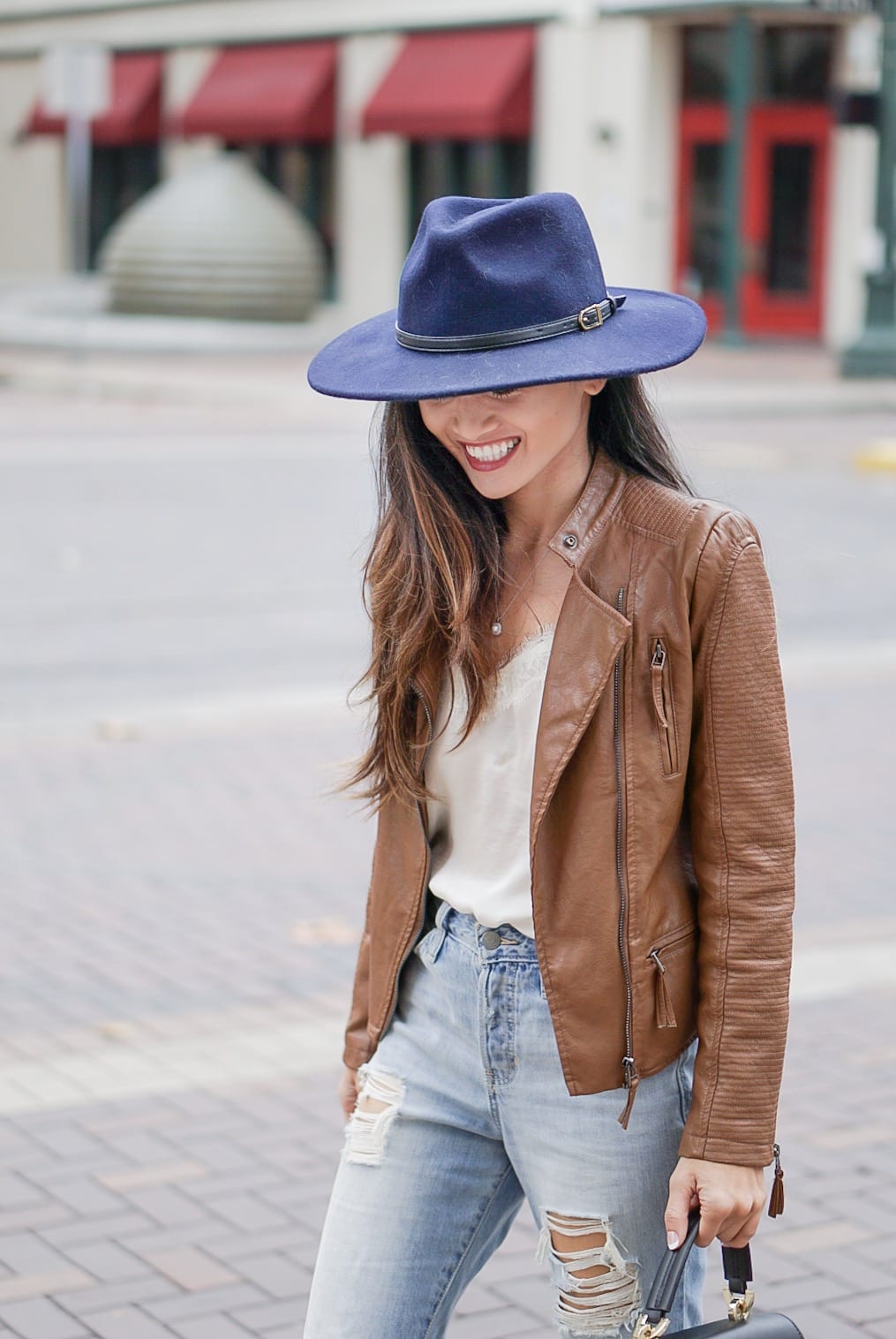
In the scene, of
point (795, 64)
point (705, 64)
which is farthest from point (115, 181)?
point (795, 64)

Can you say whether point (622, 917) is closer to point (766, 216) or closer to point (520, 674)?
point (520, 674)

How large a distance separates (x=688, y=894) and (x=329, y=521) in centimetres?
1099

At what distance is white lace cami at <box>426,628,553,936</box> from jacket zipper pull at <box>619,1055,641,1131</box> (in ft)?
0.58

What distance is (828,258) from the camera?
91.3 feet

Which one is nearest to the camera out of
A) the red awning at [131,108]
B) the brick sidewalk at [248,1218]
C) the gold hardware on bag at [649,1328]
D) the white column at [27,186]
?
the gold hardware on bag at [649,1328]

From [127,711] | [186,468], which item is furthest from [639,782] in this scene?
[186,468]

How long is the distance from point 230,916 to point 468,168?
84.5ft

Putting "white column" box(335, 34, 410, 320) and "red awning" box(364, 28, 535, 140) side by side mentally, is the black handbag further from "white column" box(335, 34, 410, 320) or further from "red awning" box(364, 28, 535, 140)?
"white column" box(335, 34, 410, 320)

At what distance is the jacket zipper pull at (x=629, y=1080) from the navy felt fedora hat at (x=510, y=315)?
29.1 inches

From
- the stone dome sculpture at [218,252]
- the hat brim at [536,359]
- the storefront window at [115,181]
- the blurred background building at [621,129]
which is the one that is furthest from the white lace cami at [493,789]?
the storefront window at [115,181]

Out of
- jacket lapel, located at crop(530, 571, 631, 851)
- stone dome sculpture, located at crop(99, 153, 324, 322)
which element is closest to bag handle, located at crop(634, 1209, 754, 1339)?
jacket lapel, located at crop(530, 571, 631, 851)

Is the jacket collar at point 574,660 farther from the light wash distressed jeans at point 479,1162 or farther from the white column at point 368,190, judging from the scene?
the white column at point 368,190

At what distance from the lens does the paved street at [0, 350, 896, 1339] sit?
3836mm

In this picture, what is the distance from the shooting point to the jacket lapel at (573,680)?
222 centimetres
